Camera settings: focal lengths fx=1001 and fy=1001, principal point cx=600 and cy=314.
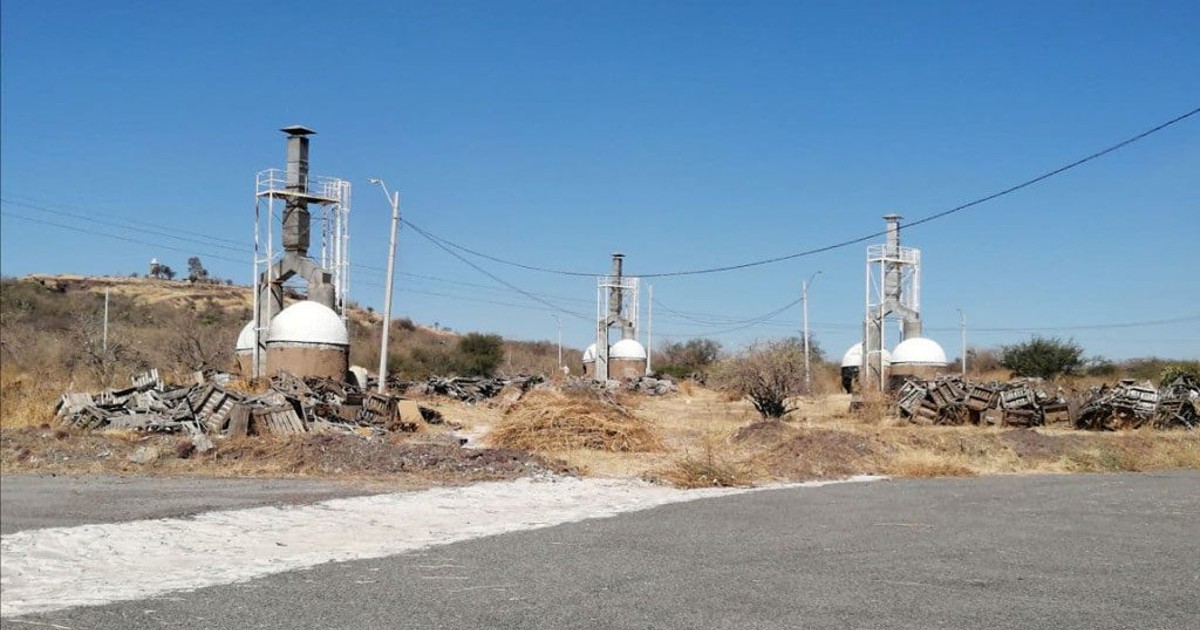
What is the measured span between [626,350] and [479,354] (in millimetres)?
11953

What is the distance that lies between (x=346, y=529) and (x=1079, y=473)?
1668 cm

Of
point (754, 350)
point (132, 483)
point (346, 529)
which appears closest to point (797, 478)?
point (346, 529)

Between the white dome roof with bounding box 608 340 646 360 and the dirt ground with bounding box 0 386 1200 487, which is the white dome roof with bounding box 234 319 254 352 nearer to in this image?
the dirt ground with bounding box 0 386 1200 487

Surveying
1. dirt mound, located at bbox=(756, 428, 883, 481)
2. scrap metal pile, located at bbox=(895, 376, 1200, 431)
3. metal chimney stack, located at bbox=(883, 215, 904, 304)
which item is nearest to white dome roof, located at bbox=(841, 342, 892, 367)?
metal chimney stack, located at bbox=(883, 215, 904, 304)

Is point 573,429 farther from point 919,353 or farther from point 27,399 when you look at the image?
point 919,353

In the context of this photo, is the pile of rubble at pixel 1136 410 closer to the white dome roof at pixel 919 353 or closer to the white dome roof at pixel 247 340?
the white dome roof at pixel 919 353

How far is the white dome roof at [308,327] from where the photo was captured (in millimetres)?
36500

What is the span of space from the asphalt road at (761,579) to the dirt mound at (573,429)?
9.14 m

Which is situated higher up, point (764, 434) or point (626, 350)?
point (626, 350)

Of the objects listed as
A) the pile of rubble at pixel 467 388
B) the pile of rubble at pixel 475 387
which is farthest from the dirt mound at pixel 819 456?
the pile of rubble at pixel 467 388

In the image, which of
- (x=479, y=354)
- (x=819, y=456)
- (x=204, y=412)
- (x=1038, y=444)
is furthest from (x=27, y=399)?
(x=479, y=354)

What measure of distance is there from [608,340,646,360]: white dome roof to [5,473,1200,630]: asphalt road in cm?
5395

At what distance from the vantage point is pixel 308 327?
1442 inches

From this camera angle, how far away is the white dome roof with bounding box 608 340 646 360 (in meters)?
68.2
